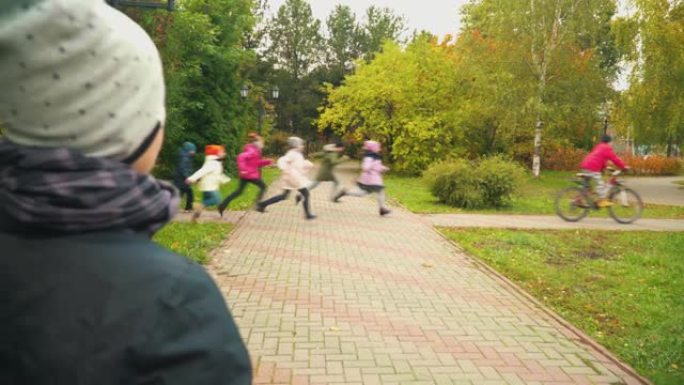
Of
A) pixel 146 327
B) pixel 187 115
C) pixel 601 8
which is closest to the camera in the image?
pixel 146 327

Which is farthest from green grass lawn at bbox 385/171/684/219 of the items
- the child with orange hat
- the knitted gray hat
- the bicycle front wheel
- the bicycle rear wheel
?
the knitted gray hat

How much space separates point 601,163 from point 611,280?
545 cm

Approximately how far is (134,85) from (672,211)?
18.7 metres

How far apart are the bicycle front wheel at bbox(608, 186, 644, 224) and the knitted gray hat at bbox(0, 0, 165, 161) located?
13.5 m

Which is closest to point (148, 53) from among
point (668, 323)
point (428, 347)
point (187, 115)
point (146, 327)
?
point (146, 327)

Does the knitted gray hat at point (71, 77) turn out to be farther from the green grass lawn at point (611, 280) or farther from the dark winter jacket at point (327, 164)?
the dark winter jacket at point (327, 164)

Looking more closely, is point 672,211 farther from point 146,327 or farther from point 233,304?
point 146,327

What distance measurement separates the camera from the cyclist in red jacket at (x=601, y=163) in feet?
39.4

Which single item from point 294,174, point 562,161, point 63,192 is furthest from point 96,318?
point 562,161

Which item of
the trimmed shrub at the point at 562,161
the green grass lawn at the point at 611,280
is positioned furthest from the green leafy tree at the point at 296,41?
the green grass lawn at the point at 611,280

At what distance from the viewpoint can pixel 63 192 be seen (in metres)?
0.91

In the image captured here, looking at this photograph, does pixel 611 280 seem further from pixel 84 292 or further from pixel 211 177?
pixel 84 292

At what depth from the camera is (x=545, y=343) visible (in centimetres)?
499

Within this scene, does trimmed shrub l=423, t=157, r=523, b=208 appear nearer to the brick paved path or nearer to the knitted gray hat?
the brick paved path
